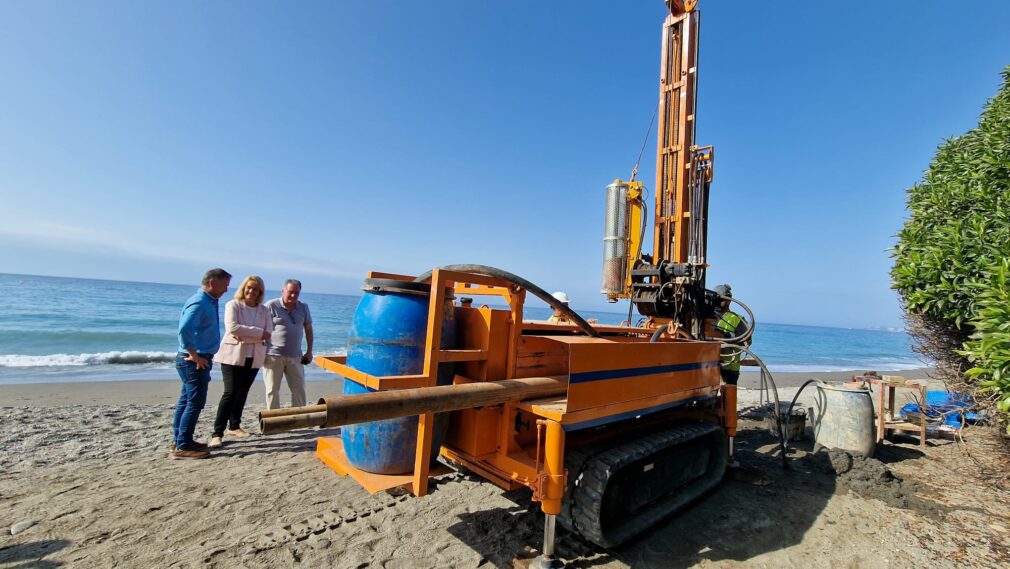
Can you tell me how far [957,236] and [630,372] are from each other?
13.7 ft

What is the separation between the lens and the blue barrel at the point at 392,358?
2.69 meters

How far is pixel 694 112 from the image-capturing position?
580cm

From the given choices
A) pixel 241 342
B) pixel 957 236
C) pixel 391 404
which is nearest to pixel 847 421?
pixel 957 236

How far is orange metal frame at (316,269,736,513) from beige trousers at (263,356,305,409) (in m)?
2.37

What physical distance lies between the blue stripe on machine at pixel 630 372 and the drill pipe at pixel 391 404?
298 mm

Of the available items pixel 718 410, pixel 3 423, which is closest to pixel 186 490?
pixel 3 423

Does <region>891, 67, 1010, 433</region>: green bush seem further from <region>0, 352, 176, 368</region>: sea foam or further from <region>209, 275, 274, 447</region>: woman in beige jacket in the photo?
<region>0, 352, 176, 368</region>: sea foam

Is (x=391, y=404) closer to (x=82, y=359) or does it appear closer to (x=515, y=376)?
(x=515, y=376)

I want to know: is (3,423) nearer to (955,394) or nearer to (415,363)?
(415,363)

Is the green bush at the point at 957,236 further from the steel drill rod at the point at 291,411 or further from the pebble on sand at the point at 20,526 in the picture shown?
the pebble on sand at the point at 20,526

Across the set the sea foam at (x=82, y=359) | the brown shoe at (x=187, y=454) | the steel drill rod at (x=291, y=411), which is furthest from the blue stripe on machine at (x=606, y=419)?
the sea foam at (x=82, y=359)

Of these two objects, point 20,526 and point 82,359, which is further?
point 82,359

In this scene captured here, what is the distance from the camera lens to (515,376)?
2.97m

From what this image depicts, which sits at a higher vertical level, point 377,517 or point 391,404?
point 391,404
